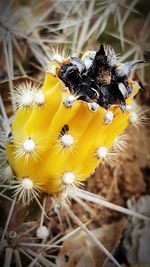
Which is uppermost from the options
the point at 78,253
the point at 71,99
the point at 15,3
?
the point at 15,3

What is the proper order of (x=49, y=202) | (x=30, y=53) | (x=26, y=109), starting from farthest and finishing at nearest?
1. (x=30, y=53)
2. (x=49, y=202)
3. (x=26, y=109)

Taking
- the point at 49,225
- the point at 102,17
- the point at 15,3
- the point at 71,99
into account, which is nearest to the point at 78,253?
the point at 49,225

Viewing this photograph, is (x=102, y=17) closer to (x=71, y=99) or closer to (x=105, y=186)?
(x=105, y=186)

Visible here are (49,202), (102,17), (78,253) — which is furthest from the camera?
(102,17)

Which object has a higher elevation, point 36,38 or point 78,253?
point 36,38
